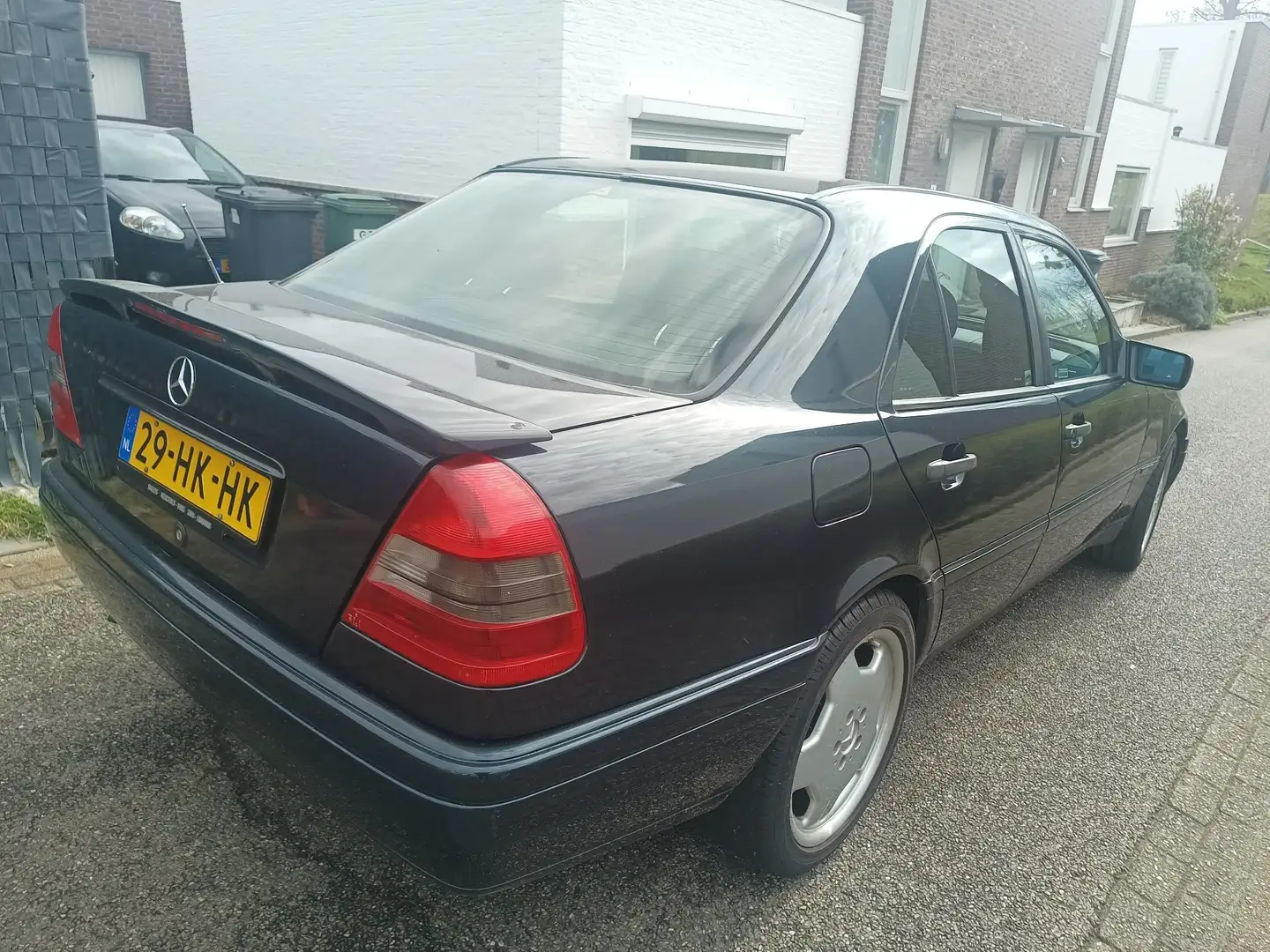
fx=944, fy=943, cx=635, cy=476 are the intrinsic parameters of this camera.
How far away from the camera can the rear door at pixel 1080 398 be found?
3.09m

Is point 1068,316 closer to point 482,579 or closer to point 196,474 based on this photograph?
point 482,579

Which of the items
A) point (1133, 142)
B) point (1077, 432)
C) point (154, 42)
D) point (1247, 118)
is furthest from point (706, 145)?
point (1247, 118)

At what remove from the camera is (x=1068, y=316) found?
10.8ft

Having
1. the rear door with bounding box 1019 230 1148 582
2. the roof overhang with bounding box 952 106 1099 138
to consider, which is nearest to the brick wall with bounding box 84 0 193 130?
the roof overhang with bounding box 952 106 1099 138

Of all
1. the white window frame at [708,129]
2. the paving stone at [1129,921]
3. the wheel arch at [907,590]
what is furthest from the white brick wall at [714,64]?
the paving stone at [1129,921]

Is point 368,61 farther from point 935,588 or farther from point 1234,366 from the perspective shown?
point 1234,366

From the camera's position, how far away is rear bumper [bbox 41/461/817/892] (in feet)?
4.98

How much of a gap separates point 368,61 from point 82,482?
9213mm

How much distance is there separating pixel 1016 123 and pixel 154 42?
43.2 feet

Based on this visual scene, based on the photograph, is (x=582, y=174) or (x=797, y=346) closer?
(x=797, y=346)

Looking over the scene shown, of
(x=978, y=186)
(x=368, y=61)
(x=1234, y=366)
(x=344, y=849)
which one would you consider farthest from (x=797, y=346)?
(x=978, y=186)

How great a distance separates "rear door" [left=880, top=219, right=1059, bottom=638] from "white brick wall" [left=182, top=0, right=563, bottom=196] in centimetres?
620

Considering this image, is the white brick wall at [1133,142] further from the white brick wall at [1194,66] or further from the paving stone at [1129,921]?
the paving stone at [1129,921]

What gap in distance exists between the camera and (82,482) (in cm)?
228
